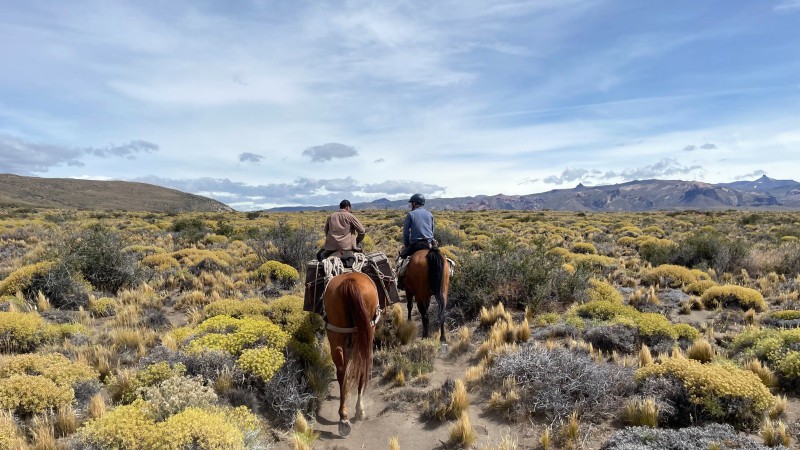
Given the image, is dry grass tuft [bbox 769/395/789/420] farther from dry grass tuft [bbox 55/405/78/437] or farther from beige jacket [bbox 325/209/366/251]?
dry grass tuft [bbox 55/405/78/437]

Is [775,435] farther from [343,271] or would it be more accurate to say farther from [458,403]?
[343,271]

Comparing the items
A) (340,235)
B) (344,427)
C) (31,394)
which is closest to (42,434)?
(31,394)

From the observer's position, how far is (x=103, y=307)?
31.0 feet

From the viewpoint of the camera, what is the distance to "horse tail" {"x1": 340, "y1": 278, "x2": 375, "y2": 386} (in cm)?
545

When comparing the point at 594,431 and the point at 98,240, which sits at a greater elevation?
the point at 98,240

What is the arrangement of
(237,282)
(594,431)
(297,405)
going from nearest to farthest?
(594,431) → (297,405) → (237,282)

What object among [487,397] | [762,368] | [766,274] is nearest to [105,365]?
[487,397]

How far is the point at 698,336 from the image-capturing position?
7230 millimetres

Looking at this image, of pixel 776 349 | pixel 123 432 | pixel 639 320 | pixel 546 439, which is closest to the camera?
pixel 123 432

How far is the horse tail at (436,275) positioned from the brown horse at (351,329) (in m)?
2.47

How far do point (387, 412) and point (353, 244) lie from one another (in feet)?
8.84

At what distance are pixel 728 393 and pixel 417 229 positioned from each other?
18.0 feet

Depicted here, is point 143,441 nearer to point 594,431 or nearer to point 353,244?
point 353,244

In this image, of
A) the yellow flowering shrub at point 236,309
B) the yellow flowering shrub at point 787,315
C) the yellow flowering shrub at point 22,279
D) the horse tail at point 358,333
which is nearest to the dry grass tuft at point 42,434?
the horse tail at point 358,333
